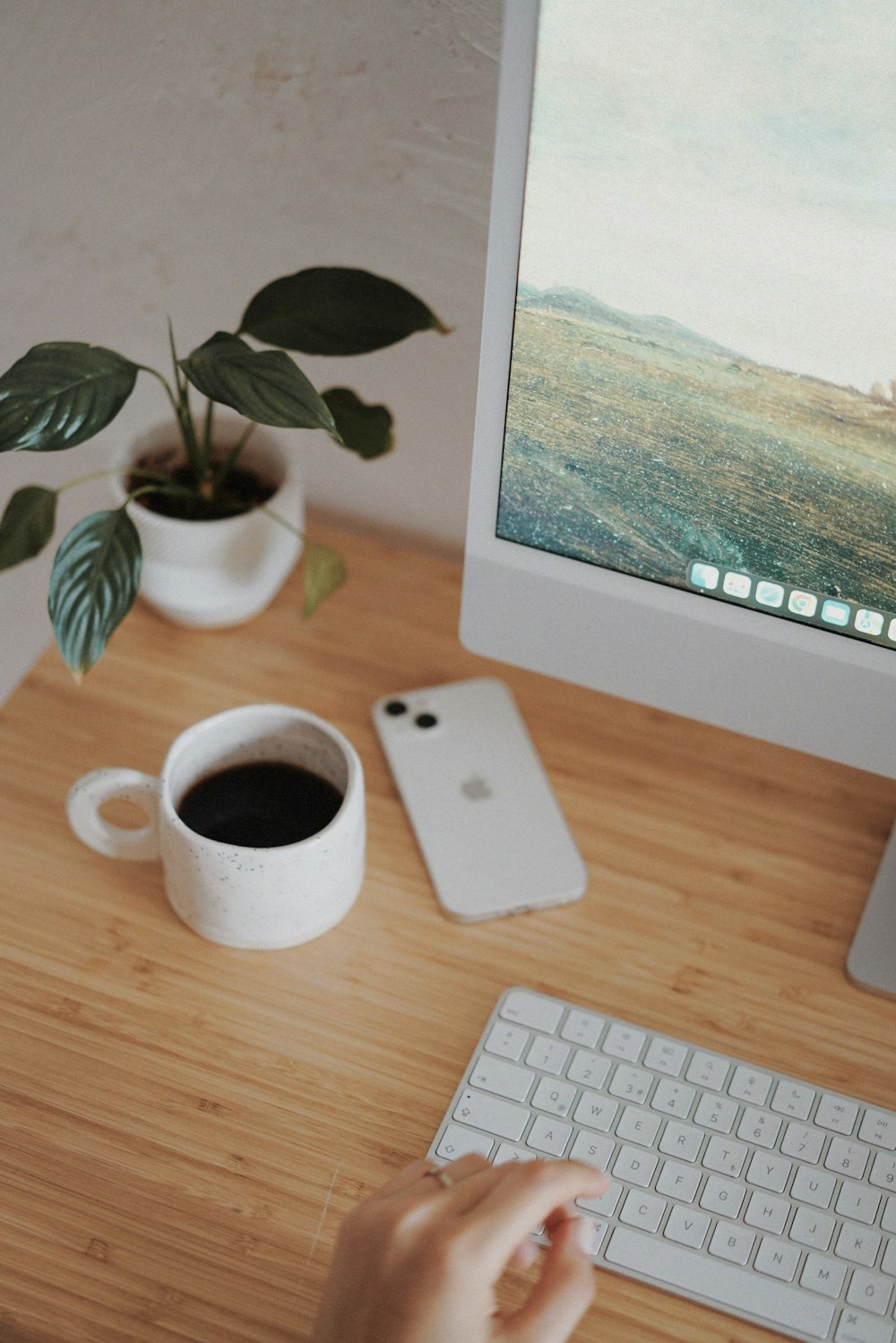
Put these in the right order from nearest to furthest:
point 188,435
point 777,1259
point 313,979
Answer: point 777,1259 → point 313,979 → point 188,435

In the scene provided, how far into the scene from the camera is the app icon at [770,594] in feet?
1.94

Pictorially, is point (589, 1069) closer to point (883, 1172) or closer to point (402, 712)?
point (883, 1172)

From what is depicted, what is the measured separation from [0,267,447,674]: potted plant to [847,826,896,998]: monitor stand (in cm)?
39

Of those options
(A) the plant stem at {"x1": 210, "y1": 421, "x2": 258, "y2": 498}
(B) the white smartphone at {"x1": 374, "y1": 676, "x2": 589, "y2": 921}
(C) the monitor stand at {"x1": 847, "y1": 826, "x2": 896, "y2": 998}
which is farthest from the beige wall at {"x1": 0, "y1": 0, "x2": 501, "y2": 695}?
(C) the monitor stand at {"x1": 847, "y1": 826, "x2": 896, "y2": 998}

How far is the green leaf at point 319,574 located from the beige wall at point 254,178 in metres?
0.16

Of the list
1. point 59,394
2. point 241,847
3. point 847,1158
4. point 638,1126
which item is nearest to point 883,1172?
point 847,1158

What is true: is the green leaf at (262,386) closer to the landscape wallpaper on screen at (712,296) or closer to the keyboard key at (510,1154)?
the landscape wallpaper on screen at (712,296)

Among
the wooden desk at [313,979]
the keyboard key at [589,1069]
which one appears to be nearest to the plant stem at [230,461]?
the wooden desk at [313,979]

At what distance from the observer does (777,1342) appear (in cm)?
54

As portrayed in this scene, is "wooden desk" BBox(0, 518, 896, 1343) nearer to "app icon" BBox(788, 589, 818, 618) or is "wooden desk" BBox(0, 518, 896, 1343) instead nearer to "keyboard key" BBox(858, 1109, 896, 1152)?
"keyboard key" BBox(858, 1109, 896, 1152)

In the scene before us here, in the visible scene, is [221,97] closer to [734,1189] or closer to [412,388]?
[412,388]

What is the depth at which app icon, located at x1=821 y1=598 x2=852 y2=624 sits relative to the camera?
0.58 m

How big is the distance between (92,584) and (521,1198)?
40 cm

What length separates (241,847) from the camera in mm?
629
